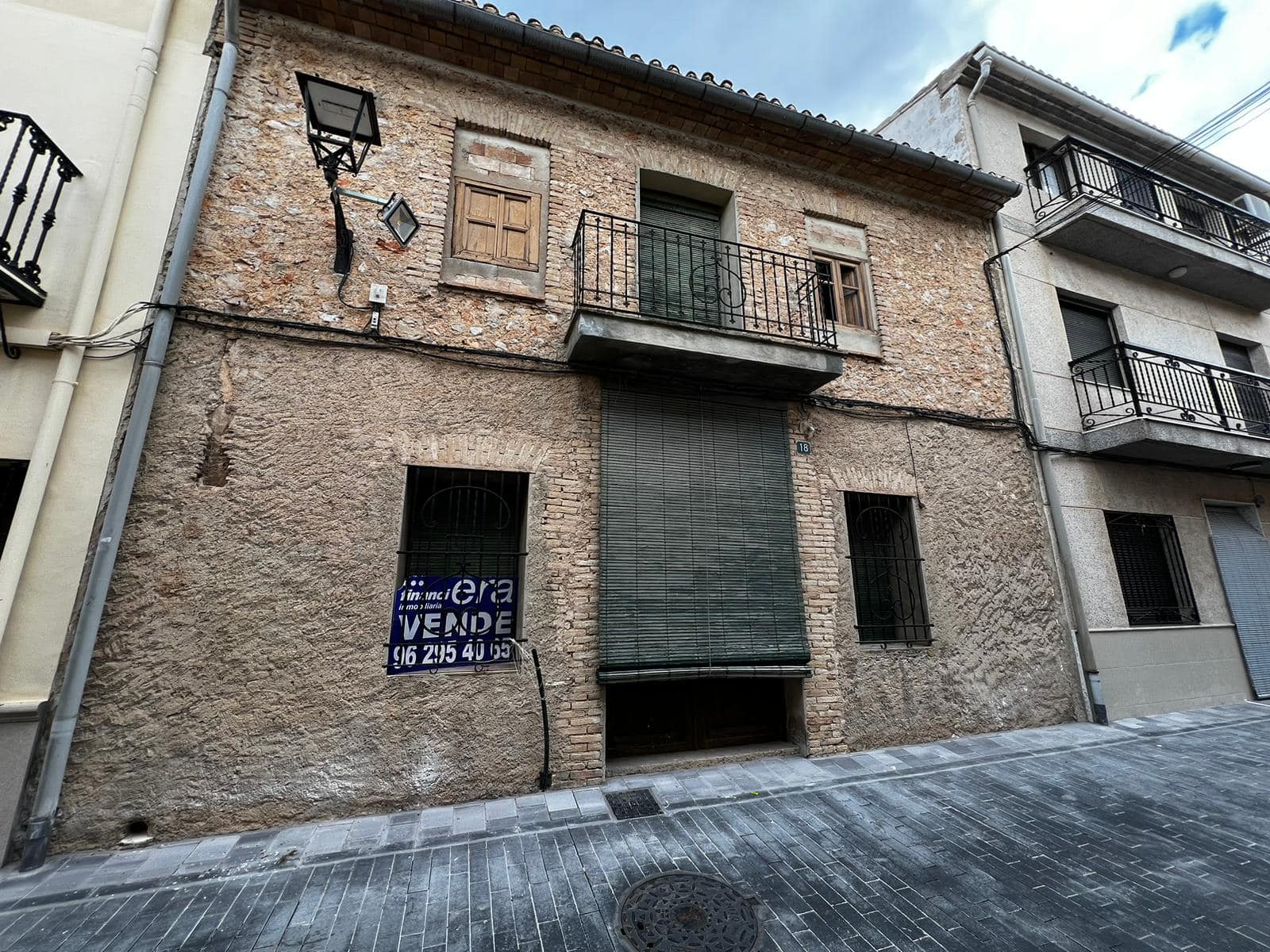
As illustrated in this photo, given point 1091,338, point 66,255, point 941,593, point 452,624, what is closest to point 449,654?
point 452,624

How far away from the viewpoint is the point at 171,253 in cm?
402

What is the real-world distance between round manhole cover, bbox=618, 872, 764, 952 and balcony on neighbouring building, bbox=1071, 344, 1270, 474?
7453mm

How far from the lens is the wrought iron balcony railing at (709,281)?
5.37m

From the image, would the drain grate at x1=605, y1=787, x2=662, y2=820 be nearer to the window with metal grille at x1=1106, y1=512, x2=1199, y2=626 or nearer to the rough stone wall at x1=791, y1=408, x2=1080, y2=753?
the rough stone wall at x1=791, y1=408, x2=1080, y2=753

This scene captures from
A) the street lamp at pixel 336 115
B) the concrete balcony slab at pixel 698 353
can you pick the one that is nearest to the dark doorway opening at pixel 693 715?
the concrete balcony slab at pixel 698 353

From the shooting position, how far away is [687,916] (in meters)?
2.69

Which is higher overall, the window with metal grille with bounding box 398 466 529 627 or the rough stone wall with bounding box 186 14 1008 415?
the rough stone wall with bounding box 186 14 1008 415

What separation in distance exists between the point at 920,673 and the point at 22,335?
836 centimetres

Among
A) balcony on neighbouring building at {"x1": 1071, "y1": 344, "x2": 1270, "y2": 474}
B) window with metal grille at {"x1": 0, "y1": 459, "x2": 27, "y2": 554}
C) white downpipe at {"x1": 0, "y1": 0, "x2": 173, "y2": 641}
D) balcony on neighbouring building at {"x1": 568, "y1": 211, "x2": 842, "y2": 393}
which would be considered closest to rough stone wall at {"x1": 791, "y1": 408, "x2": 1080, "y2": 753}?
balcony on neighbouring building at {"x1": 568, "y1": 211, "x2": 842, "y2": 393}

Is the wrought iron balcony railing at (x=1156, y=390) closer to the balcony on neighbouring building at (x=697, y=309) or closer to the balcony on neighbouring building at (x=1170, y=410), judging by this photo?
the balcony on neighbouring building at (x=1170, y=410)

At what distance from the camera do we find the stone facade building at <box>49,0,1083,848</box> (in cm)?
373

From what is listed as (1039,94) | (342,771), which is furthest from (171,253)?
(1039,94)

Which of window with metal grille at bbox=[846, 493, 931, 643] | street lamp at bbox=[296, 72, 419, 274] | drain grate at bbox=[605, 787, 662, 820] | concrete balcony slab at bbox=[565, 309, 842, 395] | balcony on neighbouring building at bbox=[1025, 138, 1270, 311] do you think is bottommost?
drain grate at bbox=[605, 787, 662, 820]

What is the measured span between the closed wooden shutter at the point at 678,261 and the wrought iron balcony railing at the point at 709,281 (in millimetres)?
10
